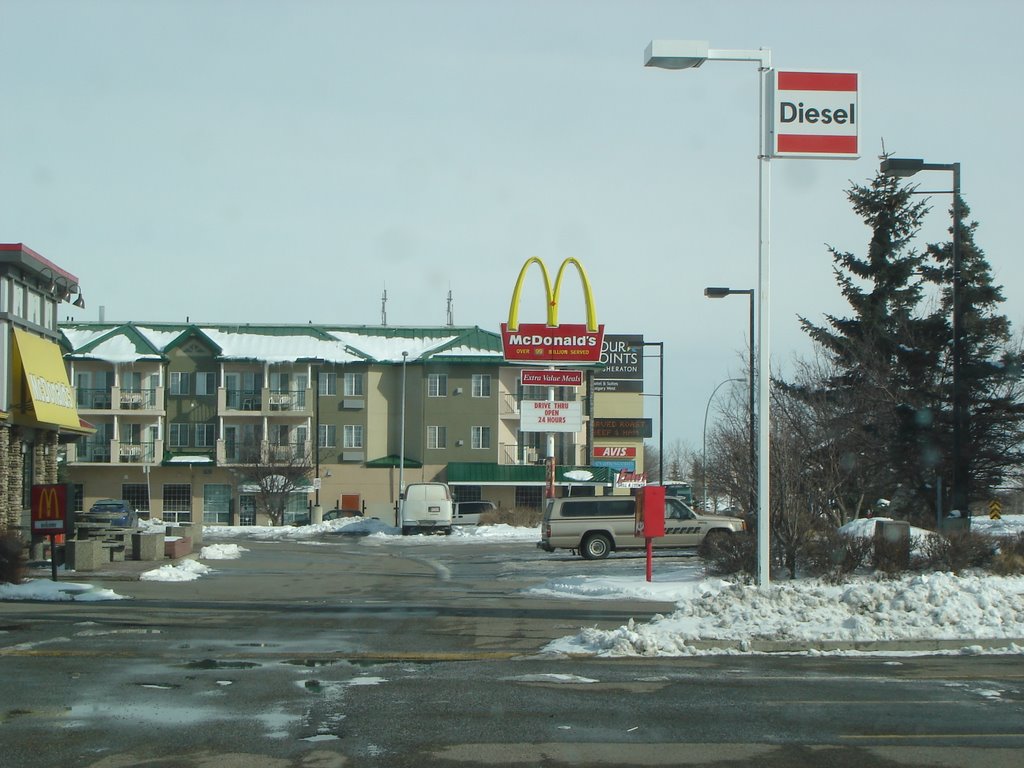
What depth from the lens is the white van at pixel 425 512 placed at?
170 feet

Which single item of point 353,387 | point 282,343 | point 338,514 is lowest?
point 338,514

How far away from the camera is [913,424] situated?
37125 millimetres

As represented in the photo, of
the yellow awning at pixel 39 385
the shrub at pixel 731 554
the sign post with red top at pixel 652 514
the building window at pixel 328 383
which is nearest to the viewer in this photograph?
the shrub at pixel 731 554

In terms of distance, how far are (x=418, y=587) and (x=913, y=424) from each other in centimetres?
2056

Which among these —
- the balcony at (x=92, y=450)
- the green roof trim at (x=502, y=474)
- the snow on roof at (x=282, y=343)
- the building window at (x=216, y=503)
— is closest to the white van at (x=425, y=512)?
the green roof trim at (x=502, y=474)

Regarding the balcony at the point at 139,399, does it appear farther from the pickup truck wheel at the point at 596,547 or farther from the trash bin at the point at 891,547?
the trash bin at the point at 891,547

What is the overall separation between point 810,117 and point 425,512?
128 feet

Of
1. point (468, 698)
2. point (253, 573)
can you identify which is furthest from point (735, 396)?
point (468, 698)

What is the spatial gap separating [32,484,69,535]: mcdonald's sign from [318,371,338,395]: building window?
155 feet

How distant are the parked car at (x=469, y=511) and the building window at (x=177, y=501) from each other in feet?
57.9

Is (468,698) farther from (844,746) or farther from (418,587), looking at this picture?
(418,587)

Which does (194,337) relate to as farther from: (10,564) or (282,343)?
(10,564)

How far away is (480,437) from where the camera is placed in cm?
7006

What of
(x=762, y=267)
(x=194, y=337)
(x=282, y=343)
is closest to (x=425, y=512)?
(x=282, y=343)
